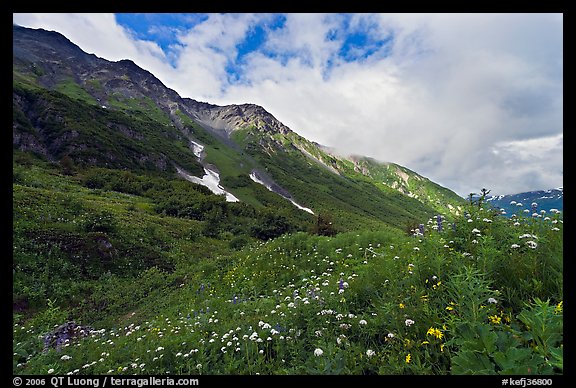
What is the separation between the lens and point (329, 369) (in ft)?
8.94

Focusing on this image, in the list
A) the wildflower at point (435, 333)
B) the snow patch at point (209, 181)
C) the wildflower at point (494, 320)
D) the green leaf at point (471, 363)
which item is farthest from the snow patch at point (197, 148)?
the green leaf at point (471, 363)

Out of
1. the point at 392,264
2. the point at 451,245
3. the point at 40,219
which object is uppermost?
the point at 40,219

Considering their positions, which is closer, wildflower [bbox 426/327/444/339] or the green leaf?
the green leaf

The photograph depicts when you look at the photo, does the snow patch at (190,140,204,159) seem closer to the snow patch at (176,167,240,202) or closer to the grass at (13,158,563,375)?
the snow patch at (176,167,240,202)

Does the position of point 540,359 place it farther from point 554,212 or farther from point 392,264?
point 554,212

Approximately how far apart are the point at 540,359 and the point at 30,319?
14.3 metres

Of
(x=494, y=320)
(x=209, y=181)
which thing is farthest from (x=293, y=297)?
(x=209, y=181)

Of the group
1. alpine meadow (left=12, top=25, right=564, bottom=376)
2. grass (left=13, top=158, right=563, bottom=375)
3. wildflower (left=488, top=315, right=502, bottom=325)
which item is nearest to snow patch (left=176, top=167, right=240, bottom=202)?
alpine meadow (left=12, top=25, right=564, bottom=376)

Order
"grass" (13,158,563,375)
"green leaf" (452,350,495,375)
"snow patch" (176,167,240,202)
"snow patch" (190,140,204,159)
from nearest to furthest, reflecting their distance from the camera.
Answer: "green leaf" (452,350,495,375) < "grass" (13,158,563,375) < "snow patch" (176,167,240,202) < "snow patch" (190,140,204,159)

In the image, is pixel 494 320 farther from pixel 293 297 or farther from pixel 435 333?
pixel 293 297

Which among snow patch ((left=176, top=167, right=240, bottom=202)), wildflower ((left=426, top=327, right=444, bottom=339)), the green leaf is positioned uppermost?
snow patch ((left=176, top=167, right=240, bottom=202))

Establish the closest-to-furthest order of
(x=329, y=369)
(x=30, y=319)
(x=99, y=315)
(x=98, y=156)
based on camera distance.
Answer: (x=329, y=369) → (x=30, y=319) → (x=99, y=315) → (x=98, y=156)

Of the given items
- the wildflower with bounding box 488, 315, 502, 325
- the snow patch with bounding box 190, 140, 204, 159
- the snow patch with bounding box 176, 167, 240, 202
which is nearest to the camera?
the wildflower with bounding box 488, 315, 502, 325

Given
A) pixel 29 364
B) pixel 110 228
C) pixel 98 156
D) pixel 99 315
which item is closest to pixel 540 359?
pixel 29 364
